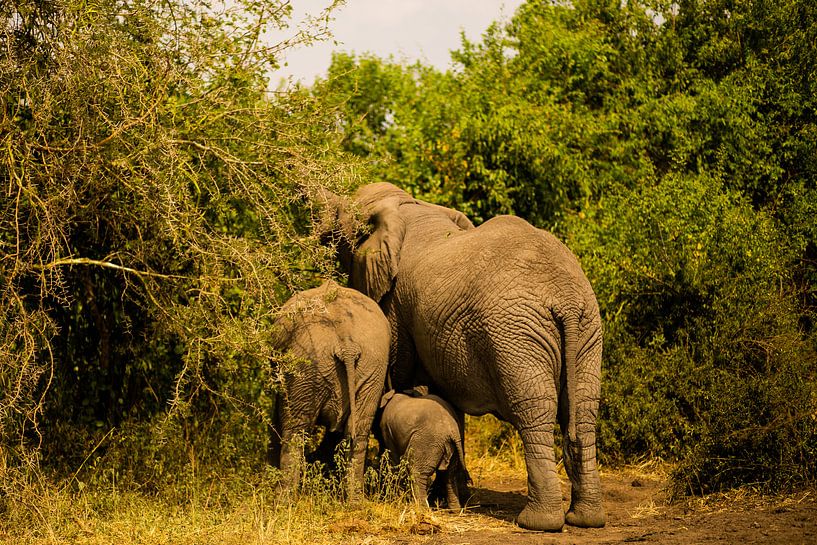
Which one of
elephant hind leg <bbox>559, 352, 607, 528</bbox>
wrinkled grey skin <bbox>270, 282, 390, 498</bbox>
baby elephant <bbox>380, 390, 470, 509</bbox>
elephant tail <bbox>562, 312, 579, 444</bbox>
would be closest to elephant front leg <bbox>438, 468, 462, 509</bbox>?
baby elephant <bbox>380, 390, 470, 509</bbox>

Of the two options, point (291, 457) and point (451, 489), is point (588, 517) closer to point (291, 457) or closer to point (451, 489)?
point (451, 489)

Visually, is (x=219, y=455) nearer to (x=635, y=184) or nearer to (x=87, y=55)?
(x=87, y=55)

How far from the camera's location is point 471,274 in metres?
7.80

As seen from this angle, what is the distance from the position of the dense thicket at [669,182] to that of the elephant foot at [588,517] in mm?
1021

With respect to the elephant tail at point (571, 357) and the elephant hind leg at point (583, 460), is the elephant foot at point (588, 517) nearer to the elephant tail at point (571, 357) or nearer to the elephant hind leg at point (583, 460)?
the elephant hind leg at point (583, 460)

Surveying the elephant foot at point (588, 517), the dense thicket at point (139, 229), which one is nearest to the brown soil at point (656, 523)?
the elephant foot at point (588, 517)

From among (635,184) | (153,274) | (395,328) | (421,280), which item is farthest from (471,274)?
(635,184)

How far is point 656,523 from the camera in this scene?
7.44 meters

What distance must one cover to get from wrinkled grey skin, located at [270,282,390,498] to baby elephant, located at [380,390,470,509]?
0.19 metres

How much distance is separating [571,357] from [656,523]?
4.19 feet

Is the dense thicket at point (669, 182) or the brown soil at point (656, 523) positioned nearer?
the brown soil at point (656, 523)

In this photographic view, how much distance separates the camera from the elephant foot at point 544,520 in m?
7.31

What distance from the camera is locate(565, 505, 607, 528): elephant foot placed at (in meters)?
7.45

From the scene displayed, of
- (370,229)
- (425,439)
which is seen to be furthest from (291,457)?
(370,229)
